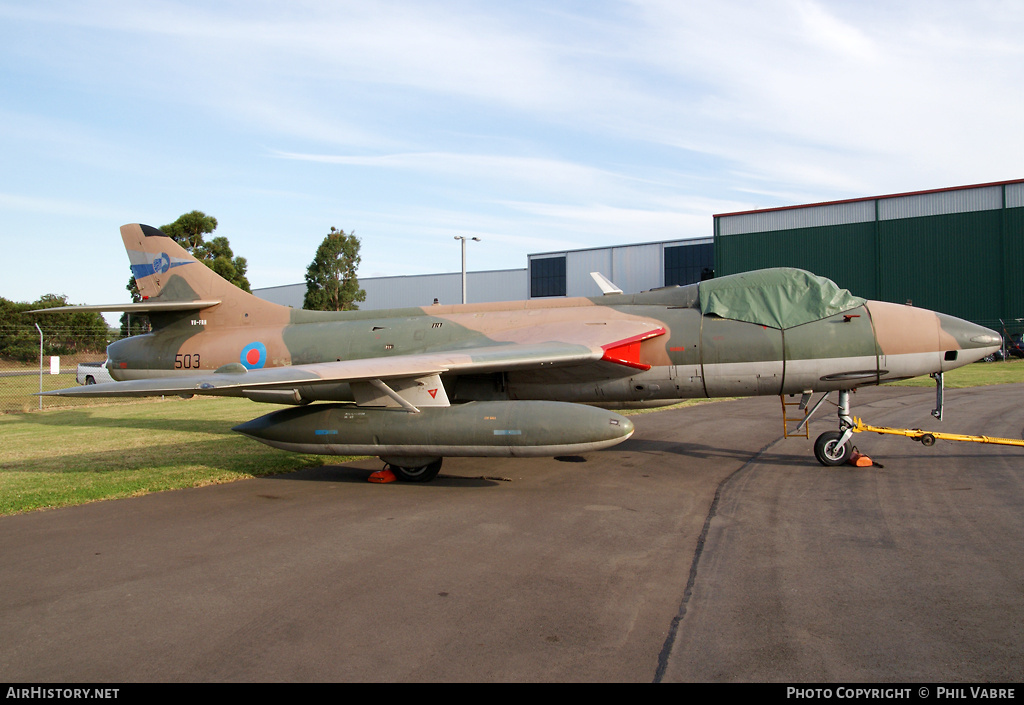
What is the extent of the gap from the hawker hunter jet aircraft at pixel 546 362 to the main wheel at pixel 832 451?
0.8 inches

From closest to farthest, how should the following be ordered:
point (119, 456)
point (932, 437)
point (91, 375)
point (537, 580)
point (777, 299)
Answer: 1. point (537, 580)
2. point (932, 437)
3. point (777, 299)
4. point (119, 456)
5. point (91, 375)

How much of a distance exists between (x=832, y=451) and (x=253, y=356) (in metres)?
10.00

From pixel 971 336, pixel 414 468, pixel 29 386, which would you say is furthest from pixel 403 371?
pixel 29 386

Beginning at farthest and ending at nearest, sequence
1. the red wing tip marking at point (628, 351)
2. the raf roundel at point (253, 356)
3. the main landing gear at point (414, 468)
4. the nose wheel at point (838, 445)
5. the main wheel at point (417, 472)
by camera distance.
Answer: the raf roundel at point (253, 356), the red wing tip marking at point (628, 351), the nose wheel at point (838, 445), the main wheel at point (417, 472), the main landing gear at point (414, 468)

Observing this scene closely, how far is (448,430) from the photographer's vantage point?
8508 millimetres

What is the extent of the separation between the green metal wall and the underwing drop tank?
3647cm

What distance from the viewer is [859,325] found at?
9.60 metres

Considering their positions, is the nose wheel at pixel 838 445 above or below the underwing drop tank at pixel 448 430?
below

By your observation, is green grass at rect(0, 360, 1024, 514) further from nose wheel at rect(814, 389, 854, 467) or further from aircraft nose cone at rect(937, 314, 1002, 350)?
aircraft nose cone at rect(937, 314, 1002, 350)

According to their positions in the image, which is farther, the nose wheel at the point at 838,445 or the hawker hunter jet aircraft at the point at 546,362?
the nose wheel at the point at 838,445

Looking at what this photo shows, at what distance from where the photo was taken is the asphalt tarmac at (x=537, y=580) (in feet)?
12.1

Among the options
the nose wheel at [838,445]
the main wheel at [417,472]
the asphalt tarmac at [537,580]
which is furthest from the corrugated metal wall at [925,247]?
the main wheel at [417,472]

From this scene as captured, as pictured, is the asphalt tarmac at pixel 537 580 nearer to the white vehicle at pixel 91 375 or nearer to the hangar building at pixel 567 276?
the white vehicle at pixel 91 375

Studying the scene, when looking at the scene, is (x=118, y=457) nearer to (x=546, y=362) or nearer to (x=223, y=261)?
(x=546, y=362)
